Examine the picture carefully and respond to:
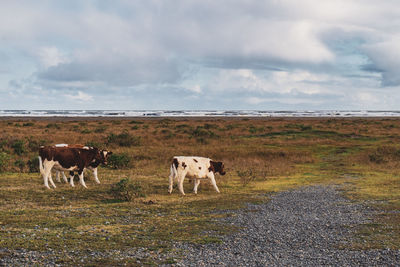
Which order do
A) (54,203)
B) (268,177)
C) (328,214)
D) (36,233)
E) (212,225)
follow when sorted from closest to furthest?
(36,233)
(212,225)
(328,214)
(54,203)
(268,177)

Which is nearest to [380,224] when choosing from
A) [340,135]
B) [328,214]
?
[328,214]

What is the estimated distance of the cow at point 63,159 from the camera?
17.5 metres

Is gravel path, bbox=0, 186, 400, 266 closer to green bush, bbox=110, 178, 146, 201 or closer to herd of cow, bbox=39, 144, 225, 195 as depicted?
herd of cow, bbox=39, 144, 225, 195

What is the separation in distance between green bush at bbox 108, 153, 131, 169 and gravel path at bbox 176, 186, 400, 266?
12.0 metres

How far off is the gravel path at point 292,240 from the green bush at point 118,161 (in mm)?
11977

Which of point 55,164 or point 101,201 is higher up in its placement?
point 55,164

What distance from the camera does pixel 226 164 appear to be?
27516 mm

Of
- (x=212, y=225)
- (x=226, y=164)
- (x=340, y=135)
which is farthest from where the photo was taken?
(x=340, y=135)

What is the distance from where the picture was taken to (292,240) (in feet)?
34.8

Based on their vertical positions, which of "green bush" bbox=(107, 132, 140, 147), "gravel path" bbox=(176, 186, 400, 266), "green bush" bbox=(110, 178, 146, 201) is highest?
"green bush" bbox=(107, 132, 140, 147)

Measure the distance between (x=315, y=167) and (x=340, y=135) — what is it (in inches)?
1015

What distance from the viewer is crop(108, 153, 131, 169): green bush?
81.3ft

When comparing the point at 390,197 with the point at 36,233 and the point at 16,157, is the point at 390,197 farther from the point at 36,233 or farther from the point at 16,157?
the point at 16,157

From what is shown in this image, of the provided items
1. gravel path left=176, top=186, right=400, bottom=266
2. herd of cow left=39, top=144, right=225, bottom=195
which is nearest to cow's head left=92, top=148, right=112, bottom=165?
herd of cow left=39, top=144, right=225, bottom=195
